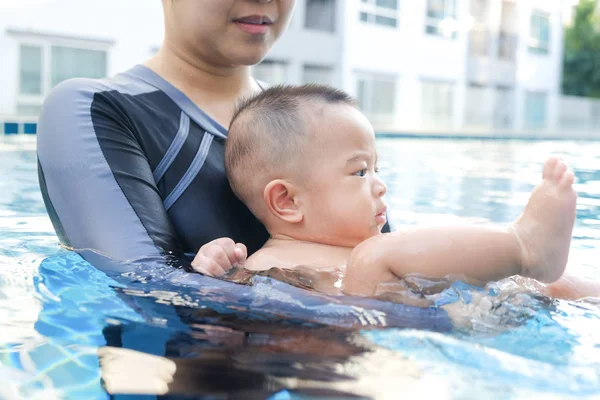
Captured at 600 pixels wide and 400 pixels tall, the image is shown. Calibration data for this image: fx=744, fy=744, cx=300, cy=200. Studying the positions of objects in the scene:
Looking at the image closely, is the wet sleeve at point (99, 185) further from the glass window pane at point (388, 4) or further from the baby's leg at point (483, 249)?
the glass window pane at point (388, 4)

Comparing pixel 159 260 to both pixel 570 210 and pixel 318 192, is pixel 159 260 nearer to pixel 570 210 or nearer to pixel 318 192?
pixel 318 192

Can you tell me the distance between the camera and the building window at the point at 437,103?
22.7 meters

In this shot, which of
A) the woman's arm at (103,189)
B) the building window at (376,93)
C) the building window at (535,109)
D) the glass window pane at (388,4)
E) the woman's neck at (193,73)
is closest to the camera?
the woman's arm at (103,189)

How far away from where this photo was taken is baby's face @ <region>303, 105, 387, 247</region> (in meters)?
2.19

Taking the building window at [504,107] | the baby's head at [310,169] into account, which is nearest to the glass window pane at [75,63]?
the baby's head at [310,169]

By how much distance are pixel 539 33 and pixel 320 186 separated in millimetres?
27948

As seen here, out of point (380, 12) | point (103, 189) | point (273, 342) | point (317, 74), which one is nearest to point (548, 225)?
point (273, 342)

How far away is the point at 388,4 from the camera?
21.4 metres

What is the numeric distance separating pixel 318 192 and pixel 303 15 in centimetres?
1820

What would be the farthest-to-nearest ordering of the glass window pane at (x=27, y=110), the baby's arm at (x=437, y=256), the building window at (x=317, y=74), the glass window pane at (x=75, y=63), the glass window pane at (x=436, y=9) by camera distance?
the glass window pane at (x=436, y=9) → the building window at (x=317, y=74) → the glass window pane at (x=75, y=63) → the glass window pane at (x=27, y=110) → the baby's arm at (x=437, y=256)

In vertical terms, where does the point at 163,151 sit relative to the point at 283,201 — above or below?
above

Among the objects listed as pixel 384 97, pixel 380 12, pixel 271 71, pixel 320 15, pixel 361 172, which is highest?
pixel 380 12

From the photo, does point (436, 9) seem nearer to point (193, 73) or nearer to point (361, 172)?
point (193, 73)

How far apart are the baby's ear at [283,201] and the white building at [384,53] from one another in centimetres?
1039
